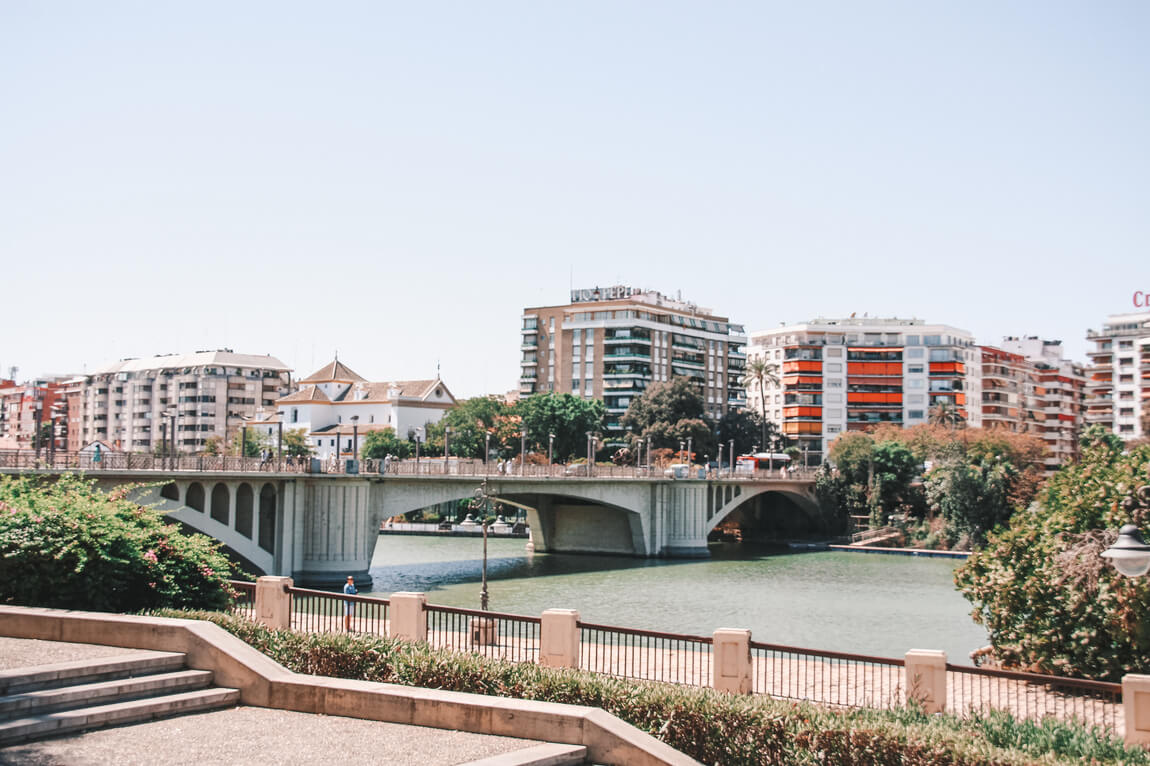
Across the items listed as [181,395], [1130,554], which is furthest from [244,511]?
[181,395]

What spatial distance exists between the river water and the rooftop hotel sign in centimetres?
5576

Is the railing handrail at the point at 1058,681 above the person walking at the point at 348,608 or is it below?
above

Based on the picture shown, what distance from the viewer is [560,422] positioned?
356 ft

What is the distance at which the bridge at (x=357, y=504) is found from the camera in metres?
45.7

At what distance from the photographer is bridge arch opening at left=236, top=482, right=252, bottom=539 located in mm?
49344

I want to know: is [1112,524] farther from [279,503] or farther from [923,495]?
[923,495]

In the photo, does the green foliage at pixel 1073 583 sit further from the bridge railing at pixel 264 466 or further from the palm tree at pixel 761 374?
the palm tree at pixel 761 374

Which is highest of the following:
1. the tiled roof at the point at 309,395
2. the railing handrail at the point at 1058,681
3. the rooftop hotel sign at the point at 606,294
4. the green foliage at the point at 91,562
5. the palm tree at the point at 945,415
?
the rooftop hotel sign at the point at 606,294

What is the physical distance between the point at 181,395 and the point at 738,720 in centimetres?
14270

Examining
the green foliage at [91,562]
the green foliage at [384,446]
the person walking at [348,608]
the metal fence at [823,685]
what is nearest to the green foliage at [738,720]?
the person walking at [348,608]

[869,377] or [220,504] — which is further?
[869,377]

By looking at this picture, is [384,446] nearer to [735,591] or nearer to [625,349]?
[625,349]

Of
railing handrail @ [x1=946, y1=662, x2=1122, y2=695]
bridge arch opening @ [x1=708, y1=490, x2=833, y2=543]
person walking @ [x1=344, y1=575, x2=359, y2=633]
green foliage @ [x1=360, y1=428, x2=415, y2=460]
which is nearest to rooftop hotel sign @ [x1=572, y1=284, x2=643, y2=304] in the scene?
green foliage @ [x1=360, y1=428, x2=415, y2=460]

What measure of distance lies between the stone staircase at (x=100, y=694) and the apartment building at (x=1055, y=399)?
142386 millimetres
